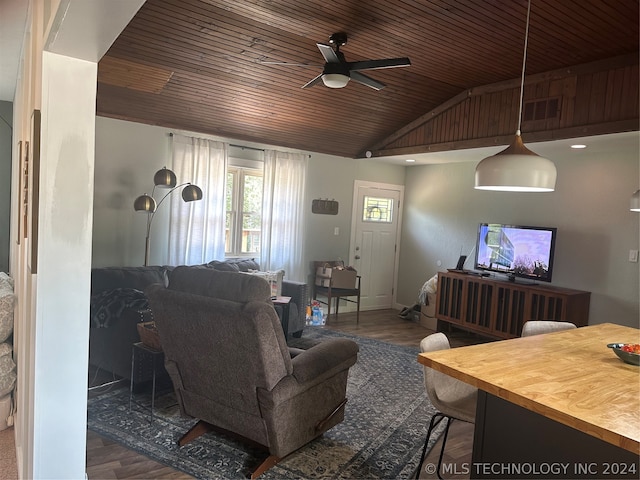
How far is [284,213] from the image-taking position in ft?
20.5

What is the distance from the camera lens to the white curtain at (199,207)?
5305 mm

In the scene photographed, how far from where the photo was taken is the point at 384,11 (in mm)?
3592

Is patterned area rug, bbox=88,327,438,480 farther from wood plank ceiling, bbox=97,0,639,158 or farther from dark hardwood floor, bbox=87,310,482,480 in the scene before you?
wood plank ceiling, bbox=97,0,639,158

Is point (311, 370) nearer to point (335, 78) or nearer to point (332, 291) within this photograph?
point (335, 78)

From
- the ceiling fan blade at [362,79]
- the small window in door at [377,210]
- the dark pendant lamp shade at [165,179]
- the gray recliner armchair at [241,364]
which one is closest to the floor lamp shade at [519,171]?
the gray recliner armchair at [241,364]

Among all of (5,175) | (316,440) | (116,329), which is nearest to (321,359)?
(316,440)

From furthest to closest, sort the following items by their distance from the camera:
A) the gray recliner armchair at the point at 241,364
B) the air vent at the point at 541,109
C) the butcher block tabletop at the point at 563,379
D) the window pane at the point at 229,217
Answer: the window pane at the point at 229,217 → the air vent at the point at 541,109 → the gray recliner armchair at the point at 241,364 → the butcher block tabletop at the point at 563,379

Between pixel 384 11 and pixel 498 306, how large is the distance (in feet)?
11.5

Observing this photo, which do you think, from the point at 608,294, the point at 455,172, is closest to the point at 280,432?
the point at 608,294

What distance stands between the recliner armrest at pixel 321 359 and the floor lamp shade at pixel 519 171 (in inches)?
53.4

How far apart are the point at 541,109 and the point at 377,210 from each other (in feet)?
10.2

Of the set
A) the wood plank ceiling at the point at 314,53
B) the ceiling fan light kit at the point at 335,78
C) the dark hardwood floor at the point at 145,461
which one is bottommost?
the dark hardwood floor at the point at 145,461

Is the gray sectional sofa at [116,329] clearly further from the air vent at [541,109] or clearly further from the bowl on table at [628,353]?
the air vent at [541,109]

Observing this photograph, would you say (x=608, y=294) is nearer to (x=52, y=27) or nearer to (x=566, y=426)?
(x=566, y=426)
